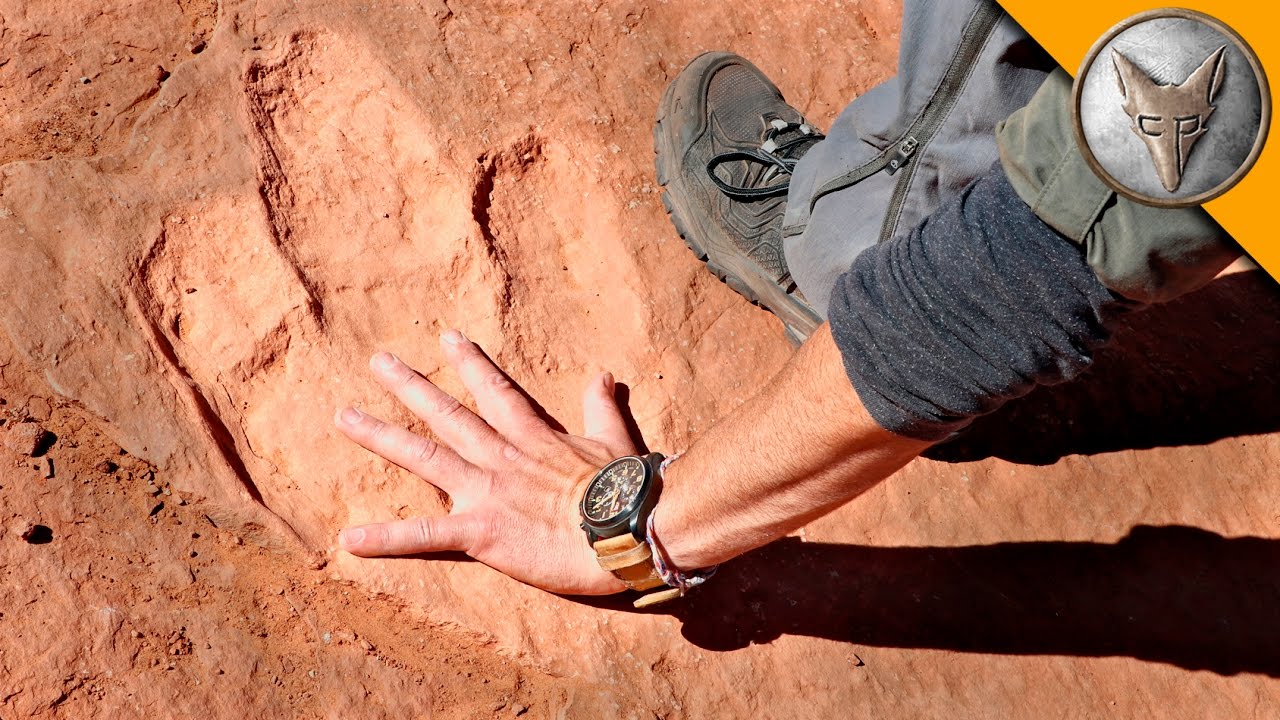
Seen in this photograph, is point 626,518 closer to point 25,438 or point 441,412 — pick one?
point 441,412

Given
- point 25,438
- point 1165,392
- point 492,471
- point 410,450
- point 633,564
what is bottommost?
point 1165,392

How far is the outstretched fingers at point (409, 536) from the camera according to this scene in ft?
5.80

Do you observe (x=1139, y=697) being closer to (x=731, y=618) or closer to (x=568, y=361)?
(x=731, y=618)

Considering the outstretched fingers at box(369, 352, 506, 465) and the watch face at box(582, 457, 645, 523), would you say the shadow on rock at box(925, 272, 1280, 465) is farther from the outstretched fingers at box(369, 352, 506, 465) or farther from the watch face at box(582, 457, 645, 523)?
the outstretched fingers at box(369, 352, 506, 465)

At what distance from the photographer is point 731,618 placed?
6.24 feet

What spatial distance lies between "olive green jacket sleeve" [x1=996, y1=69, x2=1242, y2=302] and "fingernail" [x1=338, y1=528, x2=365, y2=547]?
126 cm

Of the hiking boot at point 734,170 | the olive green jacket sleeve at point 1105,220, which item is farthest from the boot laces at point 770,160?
the olive green jacket sleeve at point 1105,220

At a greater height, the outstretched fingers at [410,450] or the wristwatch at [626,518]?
the outstretched fingers at [410,450]

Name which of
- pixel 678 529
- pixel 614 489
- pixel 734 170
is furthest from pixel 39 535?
pixel 734 170

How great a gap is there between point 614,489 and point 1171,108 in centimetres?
106

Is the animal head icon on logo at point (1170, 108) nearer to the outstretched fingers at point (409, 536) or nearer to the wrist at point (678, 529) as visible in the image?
the wrist at point (678, 529)

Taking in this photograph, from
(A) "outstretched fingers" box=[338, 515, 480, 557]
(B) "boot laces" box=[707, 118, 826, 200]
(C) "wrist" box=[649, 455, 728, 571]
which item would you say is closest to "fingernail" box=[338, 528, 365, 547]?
(A) "outstretched fingers" box=[338, 515, 480, 557]

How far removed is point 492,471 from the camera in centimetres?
184

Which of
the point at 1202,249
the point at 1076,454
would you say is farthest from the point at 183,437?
the point at 1076,454
